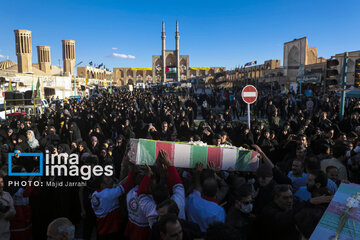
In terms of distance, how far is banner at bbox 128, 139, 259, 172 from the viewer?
11.3 ft

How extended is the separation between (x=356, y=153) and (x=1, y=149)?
738cm

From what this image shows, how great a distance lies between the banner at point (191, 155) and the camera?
344cm

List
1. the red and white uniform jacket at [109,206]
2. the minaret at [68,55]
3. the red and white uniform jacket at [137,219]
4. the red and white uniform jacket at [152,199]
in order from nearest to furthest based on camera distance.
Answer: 1. the red and white uniform jacket at [152,199]
2. the red and white uniform jacket at [137,219]
3. the red and white uniform jacket at [109,206]
4. the minaret at [68,55]

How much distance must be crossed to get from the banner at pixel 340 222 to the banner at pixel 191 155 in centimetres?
168

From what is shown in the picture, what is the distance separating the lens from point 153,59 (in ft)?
268

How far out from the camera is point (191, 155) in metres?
3.55

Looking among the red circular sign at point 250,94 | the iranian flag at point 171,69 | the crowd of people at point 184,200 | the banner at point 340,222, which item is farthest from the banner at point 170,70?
the banner at point 340,222

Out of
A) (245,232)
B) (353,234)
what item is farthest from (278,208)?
(353,234)

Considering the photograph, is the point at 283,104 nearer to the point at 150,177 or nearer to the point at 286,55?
the point at 150,177

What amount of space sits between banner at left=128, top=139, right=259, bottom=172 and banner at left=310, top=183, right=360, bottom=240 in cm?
168

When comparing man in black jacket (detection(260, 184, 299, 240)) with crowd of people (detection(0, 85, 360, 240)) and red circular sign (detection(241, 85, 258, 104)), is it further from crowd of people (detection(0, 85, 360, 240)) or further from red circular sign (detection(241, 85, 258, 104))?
red circular sign (detection(241, 85, 258, 104))

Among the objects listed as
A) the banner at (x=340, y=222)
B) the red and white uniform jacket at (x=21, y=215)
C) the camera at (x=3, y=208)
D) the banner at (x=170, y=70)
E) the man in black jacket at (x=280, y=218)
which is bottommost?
the red and white uniform jacket at (x=21, y=215)

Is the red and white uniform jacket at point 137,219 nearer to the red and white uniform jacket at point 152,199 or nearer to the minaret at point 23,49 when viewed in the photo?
the red and white uniform jacket at point 152,199

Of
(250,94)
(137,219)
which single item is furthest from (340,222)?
(250,94)
